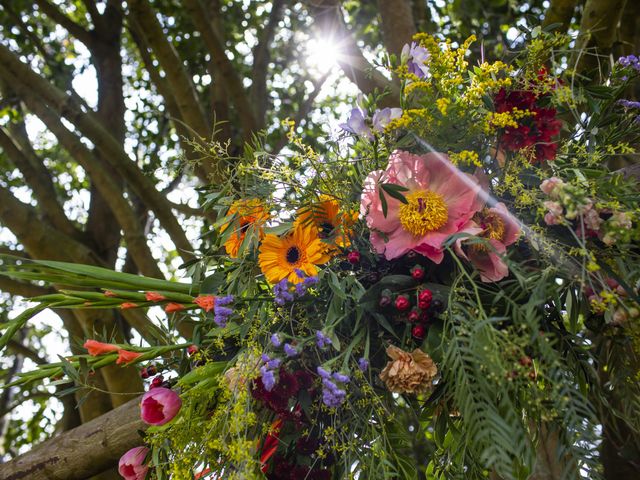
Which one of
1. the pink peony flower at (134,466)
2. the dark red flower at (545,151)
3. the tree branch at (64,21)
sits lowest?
the pink peony flower at (134,466)

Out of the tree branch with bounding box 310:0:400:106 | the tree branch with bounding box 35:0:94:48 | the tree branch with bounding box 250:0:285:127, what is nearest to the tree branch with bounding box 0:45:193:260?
the tree branch with bounding box 35:0:94:48

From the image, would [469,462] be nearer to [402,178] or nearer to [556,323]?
[556,323]

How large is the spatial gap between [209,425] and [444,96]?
0.55 m

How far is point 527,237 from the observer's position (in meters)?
0.81

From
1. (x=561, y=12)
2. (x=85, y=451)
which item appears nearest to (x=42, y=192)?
(x=85, y=451)

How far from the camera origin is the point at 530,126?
90 centimetres

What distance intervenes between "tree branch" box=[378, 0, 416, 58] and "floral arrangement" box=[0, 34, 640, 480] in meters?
1.29

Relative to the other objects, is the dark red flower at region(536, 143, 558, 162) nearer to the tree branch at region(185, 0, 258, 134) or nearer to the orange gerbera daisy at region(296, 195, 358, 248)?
the orange gerbera daisy at region(296, 195, 358, 248)

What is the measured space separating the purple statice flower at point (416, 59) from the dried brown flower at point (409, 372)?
1.46 feet

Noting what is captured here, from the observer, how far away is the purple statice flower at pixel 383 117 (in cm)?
91

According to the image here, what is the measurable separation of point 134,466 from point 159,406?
0.11m

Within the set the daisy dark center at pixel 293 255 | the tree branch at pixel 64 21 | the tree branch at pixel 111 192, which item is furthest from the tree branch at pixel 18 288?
the daisy dark center at pixel 293 255

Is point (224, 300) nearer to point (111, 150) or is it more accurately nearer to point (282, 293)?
point (282, 293)

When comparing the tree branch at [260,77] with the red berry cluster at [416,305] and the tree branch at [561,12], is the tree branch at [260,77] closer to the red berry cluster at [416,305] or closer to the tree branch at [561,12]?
the tree branch at [561,12]
